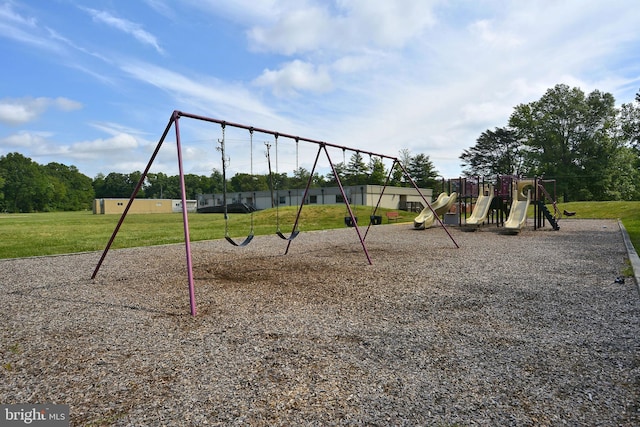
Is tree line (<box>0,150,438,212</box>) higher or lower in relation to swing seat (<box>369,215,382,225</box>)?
higher

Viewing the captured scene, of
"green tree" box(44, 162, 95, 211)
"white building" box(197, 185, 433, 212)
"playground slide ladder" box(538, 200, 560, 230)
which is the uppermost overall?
"green tree" box(44, 162, 95, 211)

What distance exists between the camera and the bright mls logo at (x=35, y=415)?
2.57 m

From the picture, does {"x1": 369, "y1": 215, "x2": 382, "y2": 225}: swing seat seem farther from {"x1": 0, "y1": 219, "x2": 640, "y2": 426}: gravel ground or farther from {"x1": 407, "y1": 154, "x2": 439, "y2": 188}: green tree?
{"x1": 407, "y1": 154, "x2": 439, "y2": 188}: green tree

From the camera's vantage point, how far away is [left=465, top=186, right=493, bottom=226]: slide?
1748cm

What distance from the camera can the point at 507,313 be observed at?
4.82 meters

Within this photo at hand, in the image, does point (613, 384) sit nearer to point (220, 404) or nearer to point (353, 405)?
point (353, 405)

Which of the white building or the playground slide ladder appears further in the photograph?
the white building

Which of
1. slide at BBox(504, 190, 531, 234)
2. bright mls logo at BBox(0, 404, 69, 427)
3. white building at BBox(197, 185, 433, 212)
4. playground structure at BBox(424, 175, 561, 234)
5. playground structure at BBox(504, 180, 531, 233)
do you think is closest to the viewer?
bright mls logo at BBox(0, 404, 69, 427)

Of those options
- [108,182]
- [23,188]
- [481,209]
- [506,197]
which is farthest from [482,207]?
[108,182]

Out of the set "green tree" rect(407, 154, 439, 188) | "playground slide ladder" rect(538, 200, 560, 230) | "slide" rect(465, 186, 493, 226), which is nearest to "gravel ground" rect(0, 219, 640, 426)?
"slide" rect(465, 186, 493, 226)

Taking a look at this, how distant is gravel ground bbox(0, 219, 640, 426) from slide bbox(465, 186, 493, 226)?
9.94 meters

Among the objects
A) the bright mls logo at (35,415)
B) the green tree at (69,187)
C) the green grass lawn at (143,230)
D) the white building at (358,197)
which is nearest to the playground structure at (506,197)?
the green grass lawn at (143,230)

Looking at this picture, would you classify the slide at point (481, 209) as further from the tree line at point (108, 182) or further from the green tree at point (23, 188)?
the green tree at point (23, 188)

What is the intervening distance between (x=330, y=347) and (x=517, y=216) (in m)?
15.8
